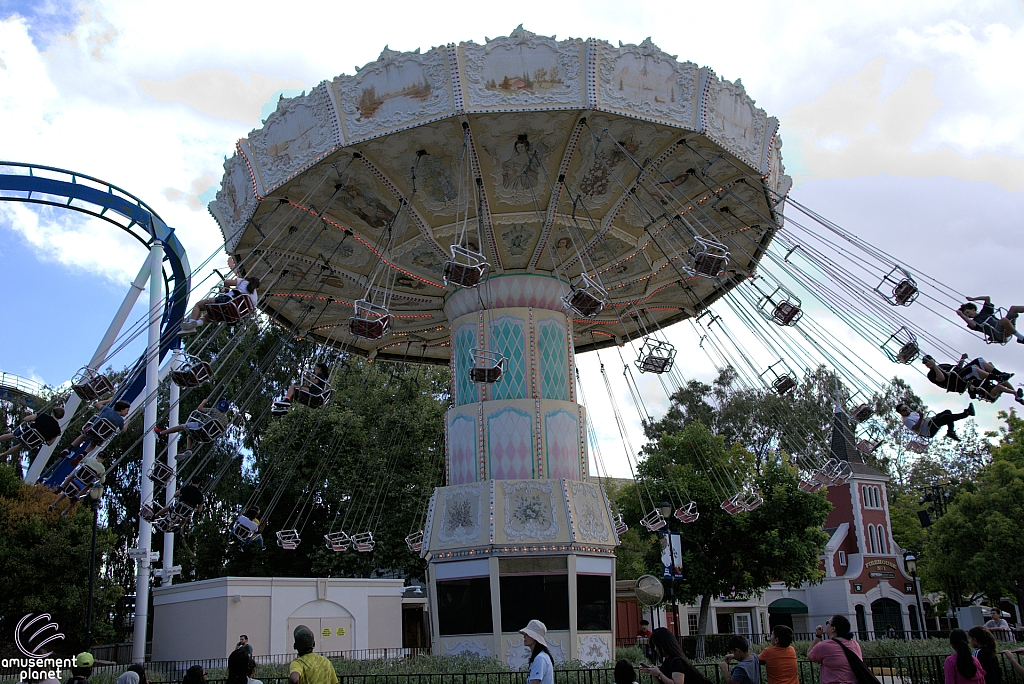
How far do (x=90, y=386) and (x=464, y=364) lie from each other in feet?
22.2

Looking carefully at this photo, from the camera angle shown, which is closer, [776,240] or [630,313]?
[776,240]

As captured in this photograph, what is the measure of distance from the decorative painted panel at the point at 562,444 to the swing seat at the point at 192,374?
618cm

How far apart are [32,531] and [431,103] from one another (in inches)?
624

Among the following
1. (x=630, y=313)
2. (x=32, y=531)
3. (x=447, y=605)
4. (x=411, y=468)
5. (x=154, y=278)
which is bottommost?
(x=447, y=605)

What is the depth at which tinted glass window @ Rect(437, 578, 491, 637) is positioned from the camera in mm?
14250

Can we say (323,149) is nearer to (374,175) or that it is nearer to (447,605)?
(374,175)

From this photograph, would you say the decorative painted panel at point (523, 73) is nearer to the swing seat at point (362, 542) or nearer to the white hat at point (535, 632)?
the white hat at point (535, 632)

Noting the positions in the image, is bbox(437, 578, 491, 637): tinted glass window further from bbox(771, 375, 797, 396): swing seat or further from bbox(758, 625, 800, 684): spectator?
bbox(758, 625, 800, 684): spectator

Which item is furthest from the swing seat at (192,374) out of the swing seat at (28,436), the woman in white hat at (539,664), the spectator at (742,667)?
the spectator at (742,667)

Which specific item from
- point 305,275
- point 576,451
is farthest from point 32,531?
point 576,451

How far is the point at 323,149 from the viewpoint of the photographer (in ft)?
44.0

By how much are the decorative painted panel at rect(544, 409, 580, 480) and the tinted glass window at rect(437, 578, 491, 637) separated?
247 cm

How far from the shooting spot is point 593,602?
14703 millimetres

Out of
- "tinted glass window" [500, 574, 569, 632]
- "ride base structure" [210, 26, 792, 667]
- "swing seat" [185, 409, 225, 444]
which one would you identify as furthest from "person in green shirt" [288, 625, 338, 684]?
"swing seat" [185, 409, 225, 444]
